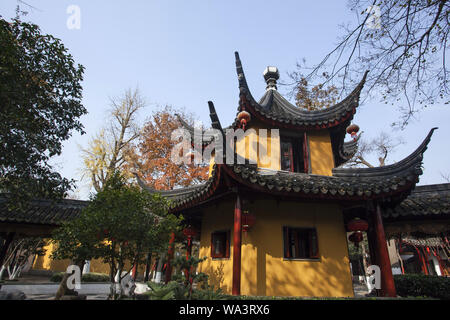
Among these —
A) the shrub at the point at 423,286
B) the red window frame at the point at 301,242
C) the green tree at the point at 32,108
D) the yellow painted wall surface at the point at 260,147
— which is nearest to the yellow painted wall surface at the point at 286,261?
the red window frame at the point at 301,242

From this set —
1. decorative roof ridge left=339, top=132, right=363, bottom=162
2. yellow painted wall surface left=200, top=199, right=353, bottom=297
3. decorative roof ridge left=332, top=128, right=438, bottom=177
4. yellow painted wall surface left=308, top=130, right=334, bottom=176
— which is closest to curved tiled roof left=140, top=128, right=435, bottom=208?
decorative roof ridge left=332, top=128, right=438, bottom=177

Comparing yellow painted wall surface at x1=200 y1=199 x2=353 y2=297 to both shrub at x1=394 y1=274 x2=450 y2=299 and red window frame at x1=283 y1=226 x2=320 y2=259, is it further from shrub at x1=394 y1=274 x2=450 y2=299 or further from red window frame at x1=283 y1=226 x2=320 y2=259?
shrub at x1=394 y1=274 x2=450 y2=299

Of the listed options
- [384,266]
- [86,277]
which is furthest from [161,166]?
[384,266]

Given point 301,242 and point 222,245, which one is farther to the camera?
point 222,245

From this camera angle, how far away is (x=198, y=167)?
66.7ft

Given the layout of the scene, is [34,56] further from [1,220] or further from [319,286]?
[319,286]

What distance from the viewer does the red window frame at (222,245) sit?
713 centimetres

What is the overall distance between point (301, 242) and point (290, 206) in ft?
3.48

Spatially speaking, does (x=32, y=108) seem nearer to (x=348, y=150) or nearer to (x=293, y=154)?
(x=293, y=154)

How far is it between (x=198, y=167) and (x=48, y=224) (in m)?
12.3

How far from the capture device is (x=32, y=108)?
6.34 m

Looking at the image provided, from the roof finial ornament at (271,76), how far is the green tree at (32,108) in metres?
7.97

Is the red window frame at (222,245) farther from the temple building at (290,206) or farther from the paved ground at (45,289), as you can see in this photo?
the paved ground at (45,289)
